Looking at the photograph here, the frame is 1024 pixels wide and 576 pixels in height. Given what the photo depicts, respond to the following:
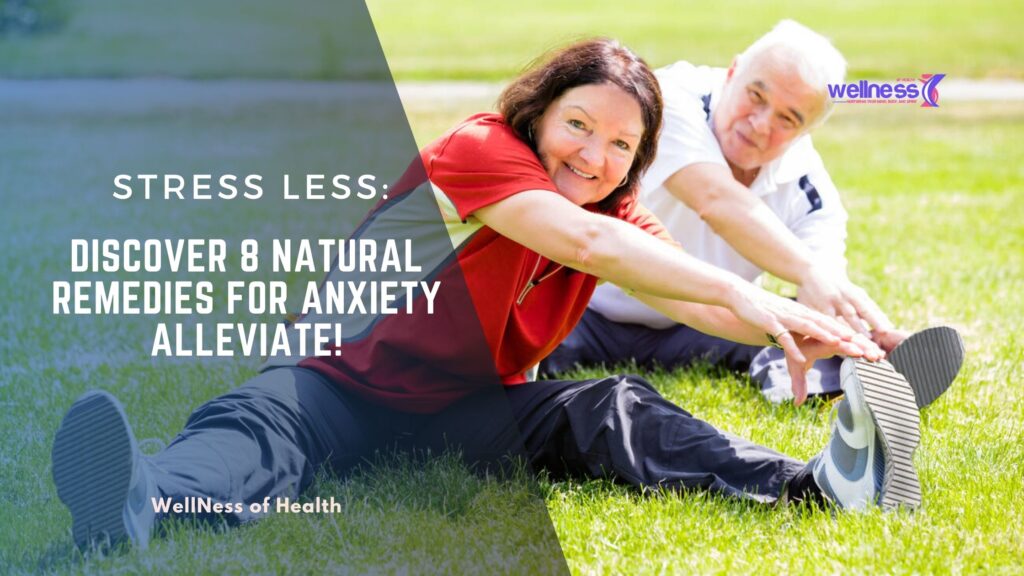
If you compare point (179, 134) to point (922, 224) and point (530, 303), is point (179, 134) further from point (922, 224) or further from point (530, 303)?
point (530, 303)

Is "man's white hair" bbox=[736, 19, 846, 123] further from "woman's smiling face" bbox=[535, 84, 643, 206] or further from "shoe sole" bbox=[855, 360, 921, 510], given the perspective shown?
"shoe sole" bbox=[855, 360, 921, 510]

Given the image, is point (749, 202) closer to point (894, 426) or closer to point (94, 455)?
point (894, 426)

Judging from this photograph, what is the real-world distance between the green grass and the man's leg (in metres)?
10.8

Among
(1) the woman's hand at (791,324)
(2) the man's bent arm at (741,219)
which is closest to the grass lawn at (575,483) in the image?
(1) the woman's hand at (791,324)

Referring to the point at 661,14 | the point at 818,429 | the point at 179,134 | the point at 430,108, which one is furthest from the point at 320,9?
the point at 818,429

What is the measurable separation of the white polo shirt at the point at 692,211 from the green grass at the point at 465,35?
9609 millimetres

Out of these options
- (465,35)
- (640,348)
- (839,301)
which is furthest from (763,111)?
(465,35)

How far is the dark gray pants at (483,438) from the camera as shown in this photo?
3.03m

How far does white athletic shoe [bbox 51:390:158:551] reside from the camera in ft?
8.69

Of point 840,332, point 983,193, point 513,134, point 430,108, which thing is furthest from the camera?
point 430,108

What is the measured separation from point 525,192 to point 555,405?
0.67 meters

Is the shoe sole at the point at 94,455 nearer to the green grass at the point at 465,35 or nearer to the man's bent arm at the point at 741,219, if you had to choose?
the man's bent arm at the point at 741,219

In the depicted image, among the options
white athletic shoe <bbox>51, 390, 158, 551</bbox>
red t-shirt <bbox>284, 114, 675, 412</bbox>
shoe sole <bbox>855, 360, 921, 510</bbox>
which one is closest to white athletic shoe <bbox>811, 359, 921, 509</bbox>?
shoe sole <bbox>855, 360, 921, 510</bbox>

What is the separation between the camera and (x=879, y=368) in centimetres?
309
